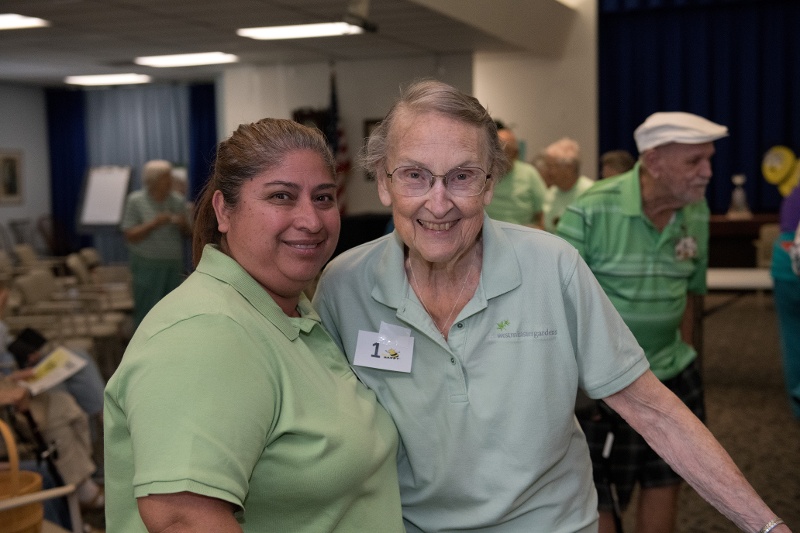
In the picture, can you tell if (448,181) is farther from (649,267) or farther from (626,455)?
(626,455)

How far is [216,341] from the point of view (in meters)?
1.34

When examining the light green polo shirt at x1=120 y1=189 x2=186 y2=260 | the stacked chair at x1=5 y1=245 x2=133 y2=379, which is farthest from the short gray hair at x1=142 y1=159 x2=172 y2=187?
the stacked chair at x1=5 y1=245 x2=133 y2=379

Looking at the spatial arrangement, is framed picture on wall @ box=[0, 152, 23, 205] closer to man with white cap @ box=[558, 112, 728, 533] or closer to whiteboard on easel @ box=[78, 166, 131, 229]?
whiteboard on easel @ box=[78, 166, 131, 229]

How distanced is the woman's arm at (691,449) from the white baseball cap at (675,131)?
5.01 feet

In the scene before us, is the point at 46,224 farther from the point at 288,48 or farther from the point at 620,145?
the point at 620,145

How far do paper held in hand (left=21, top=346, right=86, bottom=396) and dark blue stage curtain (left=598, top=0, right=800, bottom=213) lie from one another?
11344mm

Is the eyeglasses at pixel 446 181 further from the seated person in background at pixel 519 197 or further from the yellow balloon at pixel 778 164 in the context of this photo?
the yellow balloon at pixel 778 164

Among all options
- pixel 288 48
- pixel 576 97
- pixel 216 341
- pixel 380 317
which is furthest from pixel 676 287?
pixel 576 97

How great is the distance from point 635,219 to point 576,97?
32.0 feet

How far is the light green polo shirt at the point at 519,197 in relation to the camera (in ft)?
21.9

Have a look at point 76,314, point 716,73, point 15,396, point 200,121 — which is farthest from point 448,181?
point 200,121

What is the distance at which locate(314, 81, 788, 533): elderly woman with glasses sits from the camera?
5.60 ft

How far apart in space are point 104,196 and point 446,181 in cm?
1341

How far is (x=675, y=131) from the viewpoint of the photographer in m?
3.12
